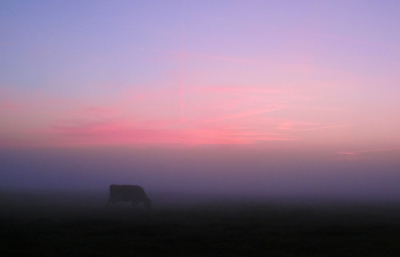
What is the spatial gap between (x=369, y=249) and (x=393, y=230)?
4979 mm

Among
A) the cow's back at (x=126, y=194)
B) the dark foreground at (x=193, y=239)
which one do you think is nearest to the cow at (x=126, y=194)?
the cow's back at (x=126, y=194)

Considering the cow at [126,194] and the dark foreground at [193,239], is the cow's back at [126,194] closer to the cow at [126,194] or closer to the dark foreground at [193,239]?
the cow at [126,194]

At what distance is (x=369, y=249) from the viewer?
1300 cm

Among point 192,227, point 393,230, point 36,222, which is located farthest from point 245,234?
point 36,222

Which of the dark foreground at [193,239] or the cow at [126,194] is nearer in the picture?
the dark foreground at [193,239]

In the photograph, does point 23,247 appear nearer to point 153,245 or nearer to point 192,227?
point 153,245

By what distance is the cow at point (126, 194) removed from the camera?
1339 inches

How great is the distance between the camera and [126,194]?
35.1m

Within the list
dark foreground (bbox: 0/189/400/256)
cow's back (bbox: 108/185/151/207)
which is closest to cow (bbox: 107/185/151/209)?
cow's back (bbox: 108/185/151/207)

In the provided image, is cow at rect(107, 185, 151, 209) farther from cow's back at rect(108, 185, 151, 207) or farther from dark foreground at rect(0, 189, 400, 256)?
dark foreground at rect(0, 189, 400, 256)

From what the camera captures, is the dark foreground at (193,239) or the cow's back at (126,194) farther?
the cow's back at (126,194)

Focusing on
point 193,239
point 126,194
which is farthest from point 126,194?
point 193,239

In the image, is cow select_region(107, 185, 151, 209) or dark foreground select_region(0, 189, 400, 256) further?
cow select_region(107, 185, 151, 209)

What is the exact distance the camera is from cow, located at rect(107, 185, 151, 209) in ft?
112
